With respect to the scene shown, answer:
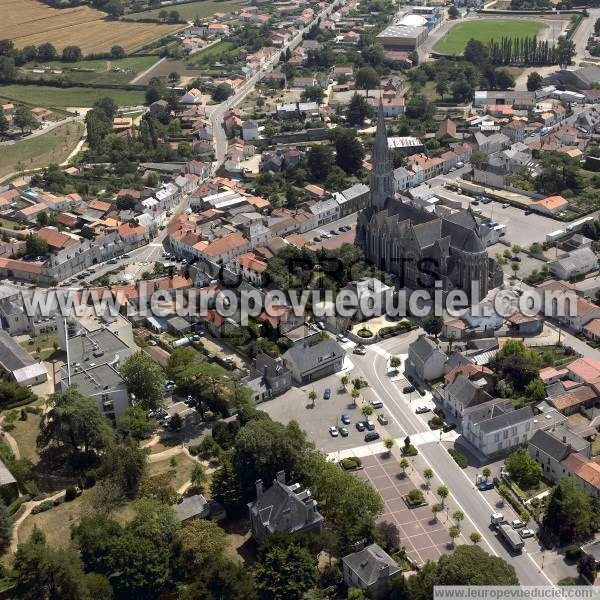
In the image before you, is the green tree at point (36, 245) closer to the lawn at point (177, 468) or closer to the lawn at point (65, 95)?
the lawn at point (177, 468)

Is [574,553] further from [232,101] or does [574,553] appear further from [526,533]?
[232,101]

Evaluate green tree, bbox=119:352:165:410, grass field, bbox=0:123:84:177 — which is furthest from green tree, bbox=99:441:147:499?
grass field, bbox=0:123:84:177

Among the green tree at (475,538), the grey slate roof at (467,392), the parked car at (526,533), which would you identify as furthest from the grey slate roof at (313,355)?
the parked car at (526,533)

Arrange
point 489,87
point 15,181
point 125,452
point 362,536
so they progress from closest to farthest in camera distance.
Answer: point 362,536, point 125,452, point 15,181, point 489,87

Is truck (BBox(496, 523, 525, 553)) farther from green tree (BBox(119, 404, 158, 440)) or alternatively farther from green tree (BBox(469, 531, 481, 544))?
green tree (BBox(119, 404, 158, 440))

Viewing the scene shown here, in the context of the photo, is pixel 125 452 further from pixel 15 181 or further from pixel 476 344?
pixel 15 181

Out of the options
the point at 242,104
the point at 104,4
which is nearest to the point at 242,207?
the point at 242,104
